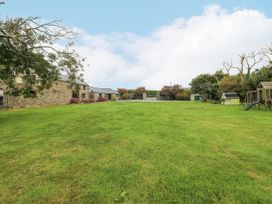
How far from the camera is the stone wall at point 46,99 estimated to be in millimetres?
31375

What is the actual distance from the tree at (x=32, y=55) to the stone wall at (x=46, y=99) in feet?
22.8

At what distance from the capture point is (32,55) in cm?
1756

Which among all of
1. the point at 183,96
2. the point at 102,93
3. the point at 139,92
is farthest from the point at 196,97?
the point at 102,93

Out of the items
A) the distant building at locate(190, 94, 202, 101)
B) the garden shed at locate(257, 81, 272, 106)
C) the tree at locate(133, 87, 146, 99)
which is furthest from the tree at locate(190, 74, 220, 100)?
the garden shed at locate(257, 81, 272, 106)

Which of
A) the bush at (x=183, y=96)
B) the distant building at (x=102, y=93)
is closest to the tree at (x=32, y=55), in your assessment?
the distant building at (x=102, y=93)

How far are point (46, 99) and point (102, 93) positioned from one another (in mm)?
28866

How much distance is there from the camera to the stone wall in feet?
103

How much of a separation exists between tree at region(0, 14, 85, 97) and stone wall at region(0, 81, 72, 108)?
22.8ft

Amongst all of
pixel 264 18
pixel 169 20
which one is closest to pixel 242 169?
pixel 169 20

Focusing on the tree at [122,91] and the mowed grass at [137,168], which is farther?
the tree at [122,91]

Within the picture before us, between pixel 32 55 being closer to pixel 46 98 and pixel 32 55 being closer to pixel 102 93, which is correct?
pixel 46 98

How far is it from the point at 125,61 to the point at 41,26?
2119 centimetres

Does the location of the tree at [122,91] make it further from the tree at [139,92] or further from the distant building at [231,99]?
the distant building at [231,99]

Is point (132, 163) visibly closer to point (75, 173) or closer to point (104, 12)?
point (75, 173)
